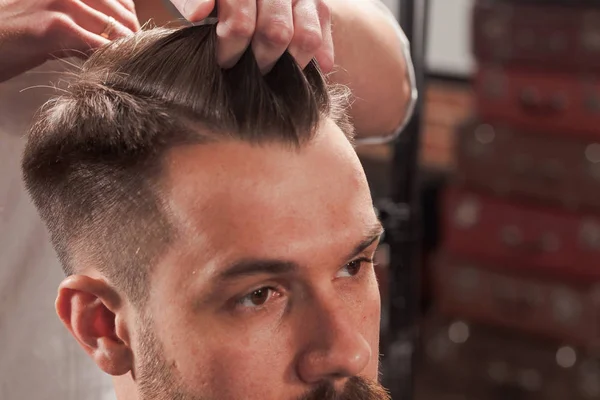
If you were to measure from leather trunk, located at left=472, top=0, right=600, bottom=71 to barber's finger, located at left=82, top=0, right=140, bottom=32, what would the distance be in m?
2.10

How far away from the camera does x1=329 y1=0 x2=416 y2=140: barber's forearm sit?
1.16m

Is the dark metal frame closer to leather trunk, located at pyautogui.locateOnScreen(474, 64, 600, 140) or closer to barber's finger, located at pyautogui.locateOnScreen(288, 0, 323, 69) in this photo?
barber's finger, located at pyautogui.locateOnScreen(288, 0, 323, 69)

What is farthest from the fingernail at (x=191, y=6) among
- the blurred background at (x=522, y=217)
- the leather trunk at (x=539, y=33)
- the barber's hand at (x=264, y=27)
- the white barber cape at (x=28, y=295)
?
the leather trunk at (x=539, y=33)

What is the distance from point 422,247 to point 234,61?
2696 millimetres

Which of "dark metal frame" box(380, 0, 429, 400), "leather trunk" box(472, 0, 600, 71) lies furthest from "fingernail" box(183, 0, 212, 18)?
"leather trunk" box(472, 0, 600, 71)

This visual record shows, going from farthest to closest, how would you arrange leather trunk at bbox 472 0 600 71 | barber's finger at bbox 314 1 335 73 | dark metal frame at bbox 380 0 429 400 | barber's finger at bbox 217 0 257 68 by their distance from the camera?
leather trunk at bbox 472 0 600 71, dark metal frame at bbox 380 0 429 400, barber's finger at bbox 314 1 335 73, barber's finger at bbox 217 0 257 68

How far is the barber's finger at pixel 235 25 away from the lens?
87cm

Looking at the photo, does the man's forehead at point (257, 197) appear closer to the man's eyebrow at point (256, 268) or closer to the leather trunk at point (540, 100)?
the man's eyebrow at point (256, 268)

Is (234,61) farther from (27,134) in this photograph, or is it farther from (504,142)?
(504,142)

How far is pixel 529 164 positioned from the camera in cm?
300

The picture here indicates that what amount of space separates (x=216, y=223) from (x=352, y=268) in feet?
0.54

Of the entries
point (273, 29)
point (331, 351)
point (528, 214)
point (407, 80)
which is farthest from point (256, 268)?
point (528, 214)

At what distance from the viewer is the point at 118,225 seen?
936 mm

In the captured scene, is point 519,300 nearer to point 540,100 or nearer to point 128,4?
point 540,100
